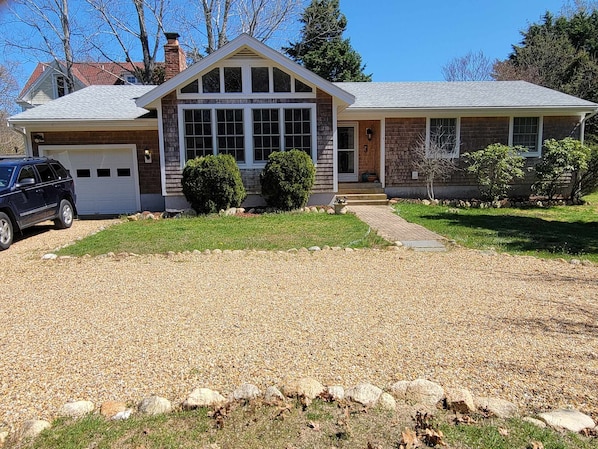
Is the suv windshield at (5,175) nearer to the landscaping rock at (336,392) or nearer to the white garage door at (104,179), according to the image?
the white garage door at (104,179)

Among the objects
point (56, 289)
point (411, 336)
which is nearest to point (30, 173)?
point (56, 289)

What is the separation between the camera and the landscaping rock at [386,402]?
9.84 feet

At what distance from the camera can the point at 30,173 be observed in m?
10.0

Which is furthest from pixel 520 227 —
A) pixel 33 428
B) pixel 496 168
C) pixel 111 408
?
pixel 33 428

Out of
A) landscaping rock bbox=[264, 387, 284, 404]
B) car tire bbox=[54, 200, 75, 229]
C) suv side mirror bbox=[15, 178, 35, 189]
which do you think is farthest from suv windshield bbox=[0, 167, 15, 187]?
landscaping rock bbox=[264, 387, 284, 404]

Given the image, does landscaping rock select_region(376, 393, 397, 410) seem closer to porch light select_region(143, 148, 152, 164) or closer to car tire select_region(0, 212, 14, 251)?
car tire select_region(0, 212, 14, 251)

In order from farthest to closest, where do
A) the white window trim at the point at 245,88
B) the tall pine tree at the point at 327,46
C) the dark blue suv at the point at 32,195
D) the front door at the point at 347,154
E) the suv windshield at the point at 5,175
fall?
the tall pine tree at the point at 327,46 < the front door at the point at 347,154 < the white window trim at the point at 245,88 < the suv windshield at the point at 5,175 < the dark blue suv at the point at 32,195

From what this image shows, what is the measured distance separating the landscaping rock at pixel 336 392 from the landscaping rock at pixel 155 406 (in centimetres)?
→ 111

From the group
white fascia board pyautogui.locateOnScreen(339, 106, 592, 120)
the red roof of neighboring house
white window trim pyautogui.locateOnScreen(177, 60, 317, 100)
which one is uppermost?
the red roof of neighboring house

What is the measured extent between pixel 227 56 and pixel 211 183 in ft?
12.1

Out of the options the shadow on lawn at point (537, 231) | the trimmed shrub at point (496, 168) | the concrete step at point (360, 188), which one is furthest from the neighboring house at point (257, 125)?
the shadow on lawn at point (537, 231)

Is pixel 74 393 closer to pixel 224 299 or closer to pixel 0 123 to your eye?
pixel 224 299

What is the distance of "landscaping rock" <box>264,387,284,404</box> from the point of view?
3.06 metres

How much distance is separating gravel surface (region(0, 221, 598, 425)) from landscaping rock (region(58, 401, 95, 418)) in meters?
0.08
